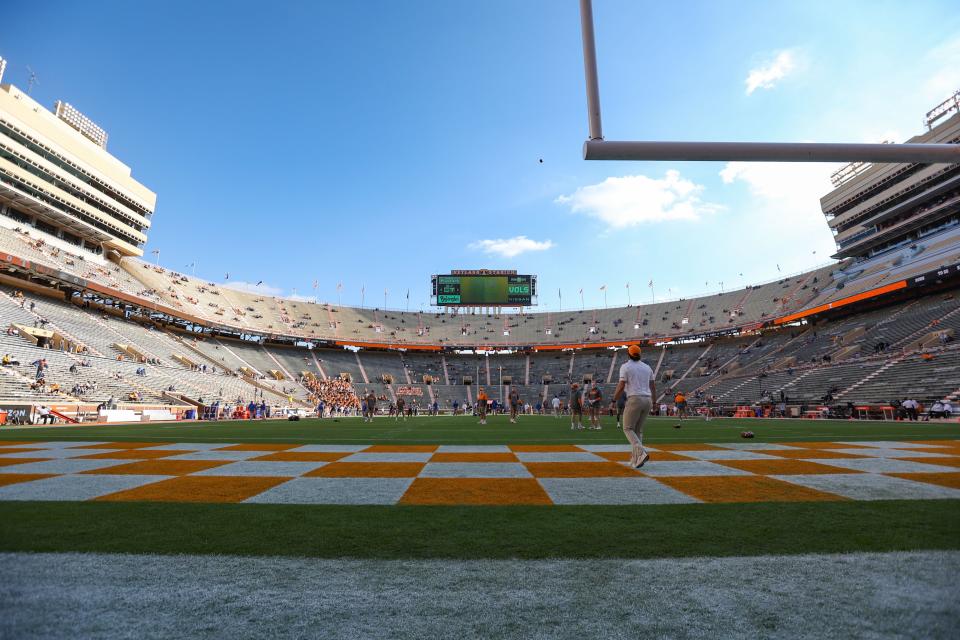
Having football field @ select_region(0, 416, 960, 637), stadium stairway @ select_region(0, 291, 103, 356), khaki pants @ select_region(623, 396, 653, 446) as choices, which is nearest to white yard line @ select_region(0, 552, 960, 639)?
football field @ select_region(0, 416, 960, 637)

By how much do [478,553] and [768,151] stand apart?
19.7 feet

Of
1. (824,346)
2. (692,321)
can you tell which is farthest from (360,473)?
(692,321)

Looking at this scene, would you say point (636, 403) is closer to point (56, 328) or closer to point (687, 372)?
point (56, 328)

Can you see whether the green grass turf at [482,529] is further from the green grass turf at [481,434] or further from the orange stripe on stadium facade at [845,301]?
the orange stripe on stadium facade at [845,301]

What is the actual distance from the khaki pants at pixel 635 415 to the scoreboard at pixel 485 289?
194 feet

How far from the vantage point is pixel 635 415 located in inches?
232

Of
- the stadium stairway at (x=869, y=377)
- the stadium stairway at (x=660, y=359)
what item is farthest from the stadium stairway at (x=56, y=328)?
the stadium stairway at (x=660, y=359)

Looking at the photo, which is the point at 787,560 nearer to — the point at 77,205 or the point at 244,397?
the point at 244,397

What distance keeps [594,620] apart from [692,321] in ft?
220

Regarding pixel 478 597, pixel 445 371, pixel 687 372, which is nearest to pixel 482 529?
pixel 478 597

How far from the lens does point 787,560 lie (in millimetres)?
2502

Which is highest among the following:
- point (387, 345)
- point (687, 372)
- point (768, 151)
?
point (387, 345)

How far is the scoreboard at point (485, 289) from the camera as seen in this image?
214ft

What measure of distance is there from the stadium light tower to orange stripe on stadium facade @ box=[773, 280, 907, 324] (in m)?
44.9
